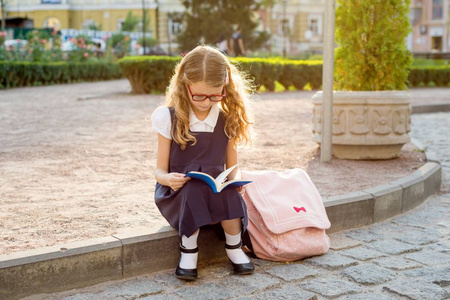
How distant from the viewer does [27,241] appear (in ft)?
11.5

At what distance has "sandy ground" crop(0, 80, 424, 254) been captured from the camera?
154 inches

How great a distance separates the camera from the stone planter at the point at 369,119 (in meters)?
6.36

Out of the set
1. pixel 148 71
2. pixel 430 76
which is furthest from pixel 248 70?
pixel 430 76

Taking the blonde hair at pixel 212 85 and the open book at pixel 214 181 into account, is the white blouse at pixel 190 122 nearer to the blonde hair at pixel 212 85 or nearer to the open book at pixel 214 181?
the blonde hair at pixel 212 85

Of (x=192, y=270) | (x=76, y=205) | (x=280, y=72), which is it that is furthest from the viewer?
(x=280, y=72)

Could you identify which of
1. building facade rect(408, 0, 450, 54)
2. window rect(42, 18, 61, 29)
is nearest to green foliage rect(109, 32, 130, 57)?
window rect(42, 18, 61, 29)

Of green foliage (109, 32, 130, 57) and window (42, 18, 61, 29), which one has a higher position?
window (42, 18, 61, 29)

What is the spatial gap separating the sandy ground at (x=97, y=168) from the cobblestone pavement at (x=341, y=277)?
0.43 meters

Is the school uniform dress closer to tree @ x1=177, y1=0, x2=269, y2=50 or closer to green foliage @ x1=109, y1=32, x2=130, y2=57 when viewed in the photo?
green foliage @ x1=109, y1=32, x2=130, y2=57

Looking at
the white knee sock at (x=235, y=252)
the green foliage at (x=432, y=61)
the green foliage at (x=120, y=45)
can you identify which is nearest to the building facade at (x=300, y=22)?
the green foliage at (x=120, y=45)

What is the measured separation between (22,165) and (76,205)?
169 centimetres

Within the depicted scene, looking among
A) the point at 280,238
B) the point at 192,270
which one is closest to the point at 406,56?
the point at 280,238

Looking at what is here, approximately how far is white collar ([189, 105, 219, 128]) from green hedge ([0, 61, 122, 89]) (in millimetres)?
15137

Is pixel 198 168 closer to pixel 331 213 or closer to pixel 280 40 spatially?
pixel 331 213
